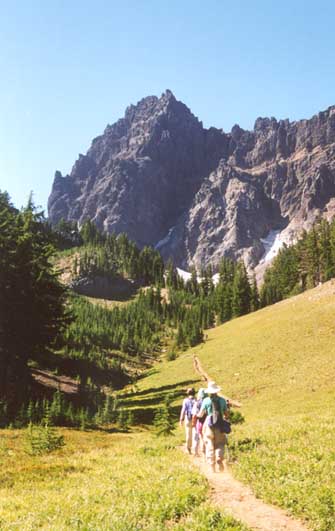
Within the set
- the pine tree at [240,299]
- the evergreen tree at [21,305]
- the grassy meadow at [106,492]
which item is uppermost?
the pine tree at [240,299]

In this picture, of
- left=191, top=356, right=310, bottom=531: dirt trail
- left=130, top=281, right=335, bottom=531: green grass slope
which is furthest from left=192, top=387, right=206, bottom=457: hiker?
left=191, top=356, right=310, bottom=531: dirt trail

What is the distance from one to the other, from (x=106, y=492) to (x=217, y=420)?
4496 mm

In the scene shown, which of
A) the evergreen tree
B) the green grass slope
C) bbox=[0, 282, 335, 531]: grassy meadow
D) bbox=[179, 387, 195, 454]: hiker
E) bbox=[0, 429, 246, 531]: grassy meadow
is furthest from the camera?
the evergreen tree

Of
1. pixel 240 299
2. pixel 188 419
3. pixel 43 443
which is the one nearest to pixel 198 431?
pixel 188 419

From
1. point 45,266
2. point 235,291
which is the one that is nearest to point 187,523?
point 45,266

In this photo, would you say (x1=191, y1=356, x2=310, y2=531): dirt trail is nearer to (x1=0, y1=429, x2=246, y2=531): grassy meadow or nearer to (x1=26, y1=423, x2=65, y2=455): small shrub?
(x1=0, y1=429, x2=246, y2=531): grassy meadow

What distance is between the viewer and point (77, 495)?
11711 millimetres

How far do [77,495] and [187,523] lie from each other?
4164 mm

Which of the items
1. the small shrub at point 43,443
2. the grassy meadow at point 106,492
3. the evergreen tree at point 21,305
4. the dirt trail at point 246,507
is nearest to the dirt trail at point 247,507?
the dirt trail at point 246,507

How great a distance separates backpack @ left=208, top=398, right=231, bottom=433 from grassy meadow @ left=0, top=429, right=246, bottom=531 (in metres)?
1.70

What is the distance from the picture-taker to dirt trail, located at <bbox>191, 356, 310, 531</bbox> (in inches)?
367

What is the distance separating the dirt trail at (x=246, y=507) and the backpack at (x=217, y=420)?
1460 mm

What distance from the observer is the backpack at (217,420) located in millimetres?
14228

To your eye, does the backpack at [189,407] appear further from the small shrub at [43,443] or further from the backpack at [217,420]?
the small shrub at [43,443]
